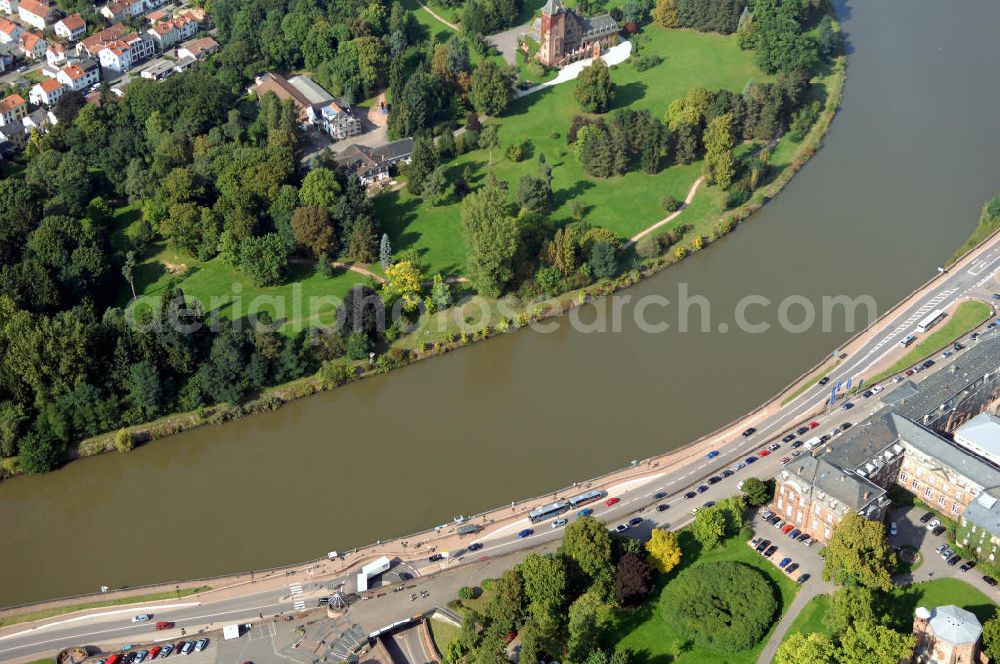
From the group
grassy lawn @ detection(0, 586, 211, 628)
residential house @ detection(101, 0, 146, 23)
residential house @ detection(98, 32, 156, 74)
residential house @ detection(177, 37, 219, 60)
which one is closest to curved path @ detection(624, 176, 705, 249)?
grassy lawn @ detection(0, 586, 211, 628)

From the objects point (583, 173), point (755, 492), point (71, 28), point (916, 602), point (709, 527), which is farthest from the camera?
point (71, 28)

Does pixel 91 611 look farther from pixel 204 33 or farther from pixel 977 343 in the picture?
pixel 204 33

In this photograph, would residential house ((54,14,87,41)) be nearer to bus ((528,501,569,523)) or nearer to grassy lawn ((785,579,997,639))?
bus ((528,501,569,523))

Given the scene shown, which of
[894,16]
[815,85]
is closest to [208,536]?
[815,85]

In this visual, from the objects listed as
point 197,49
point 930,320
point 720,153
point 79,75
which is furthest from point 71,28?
point 930,320

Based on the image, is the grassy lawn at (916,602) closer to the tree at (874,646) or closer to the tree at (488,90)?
the tree at (874,646)

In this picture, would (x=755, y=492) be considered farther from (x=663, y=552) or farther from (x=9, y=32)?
(x=9, y=32)

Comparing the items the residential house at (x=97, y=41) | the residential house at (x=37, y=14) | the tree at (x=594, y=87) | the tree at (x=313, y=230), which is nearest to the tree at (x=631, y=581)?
the tree at (x=313, y=230)
